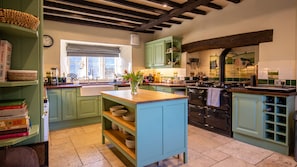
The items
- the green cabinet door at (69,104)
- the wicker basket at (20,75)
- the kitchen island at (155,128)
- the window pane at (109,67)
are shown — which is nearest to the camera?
the wicker basket at (20,75)

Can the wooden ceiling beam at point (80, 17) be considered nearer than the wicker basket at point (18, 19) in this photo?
No

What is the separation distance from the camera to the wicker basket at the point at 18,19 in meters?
0.99

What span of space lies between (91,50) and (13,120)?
162 inches

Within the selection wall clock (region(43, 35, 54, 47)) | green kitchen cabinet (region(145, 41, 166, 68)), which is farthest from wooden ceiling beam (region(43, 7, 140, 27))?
green kitchen cabinet (region(145, 41, 166, 68))

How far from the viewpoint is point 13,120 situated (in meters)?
1.08

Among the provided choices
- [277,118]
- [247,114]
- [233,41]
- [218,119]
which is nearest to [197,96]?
[218,119]

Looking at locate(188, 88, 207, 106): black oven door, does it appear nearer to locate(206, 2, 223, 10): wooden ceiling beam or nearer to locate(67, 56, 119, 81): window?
locate(206, 2, 223, 10): wooden ceiling beam

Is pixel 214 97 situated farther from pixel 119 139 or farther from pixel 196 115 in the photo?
pixel 119 139

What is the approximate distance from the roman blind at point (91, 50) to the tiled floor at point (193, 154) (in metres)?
2.30

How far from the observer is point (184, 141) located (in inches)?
92.4

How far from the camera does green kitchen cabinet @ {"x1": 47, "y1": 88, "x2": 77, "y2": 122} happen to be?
3.69 metres

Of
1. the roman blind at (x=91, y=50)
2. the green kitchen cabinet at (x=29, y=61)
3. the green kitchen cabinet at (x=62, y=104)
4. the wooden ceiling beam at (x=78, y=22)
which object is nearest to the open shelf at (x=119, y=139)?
the green kitchen cabinet at (x=29, y=61)

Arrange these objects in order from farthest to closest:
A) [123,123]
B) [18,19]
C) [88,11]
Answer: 1. [88,11]
2. [123,123]
3. [18,19]

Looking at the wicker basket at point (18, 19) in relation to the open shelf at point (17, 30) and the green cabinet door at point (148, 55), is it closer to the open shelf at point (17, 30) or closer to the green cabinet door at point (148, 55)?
the open shelf at point (17, 30)
